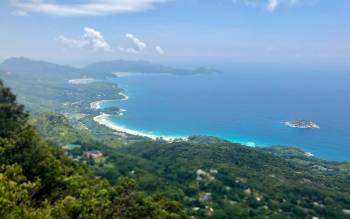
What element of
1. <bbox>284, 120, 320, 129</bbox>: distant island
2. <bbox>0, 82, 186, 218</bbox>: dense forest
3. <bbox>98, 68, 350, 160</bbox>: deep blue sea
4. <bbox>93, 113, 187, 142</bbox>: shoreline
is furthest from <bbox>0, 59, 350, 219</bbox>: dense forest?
<bbox>284, 120, 320, 129</bbox>: distant island

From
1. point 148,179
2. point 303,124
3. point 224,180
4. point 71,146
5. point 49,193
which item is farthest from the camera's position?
point 303,124

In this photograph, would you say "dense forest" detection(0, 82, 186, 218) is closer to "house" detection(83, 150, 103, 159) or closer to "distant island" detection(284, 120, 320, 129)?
"house" detection(83, 150, 103, 159)

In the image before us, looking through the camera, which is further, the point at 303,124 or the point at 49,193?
the point at 303,124

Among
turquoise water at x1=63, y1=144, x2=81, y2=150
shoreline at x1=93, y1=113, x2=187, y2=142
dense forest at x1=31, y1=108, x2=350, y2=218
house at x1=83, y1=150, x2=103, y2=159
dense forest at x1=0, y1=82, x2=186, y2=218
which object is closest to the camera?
dense forest at x1=0, y1=82, x2=186, y2=218

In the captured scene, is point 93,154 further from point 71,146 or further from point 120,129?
point 120,129

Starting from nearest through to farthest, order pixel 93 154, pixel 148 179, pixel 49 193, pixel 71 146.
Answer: pixel 49 193 < pixel 148 179 < pixel 93 154 < pixel 71 146

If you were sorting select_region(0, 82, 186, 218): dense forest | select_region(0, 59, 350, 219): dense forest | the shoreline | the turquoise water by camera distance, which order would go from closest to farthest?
select_region(0, 82, 186, 218): dense forest, select_region(0, 59, 350, 219): dense forest, the turquoise water, the shoreline

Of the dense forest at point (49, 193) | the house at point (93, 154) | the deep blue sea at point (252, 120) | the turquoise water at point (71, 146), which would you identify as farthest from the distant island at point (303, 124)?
the dense forest at point (49, 193)

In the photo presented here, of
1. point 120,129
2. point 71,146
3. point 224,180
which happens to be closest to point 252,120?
point 120,129

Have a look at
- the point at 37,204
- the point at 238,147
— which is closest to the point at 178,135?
the point at 238,147
